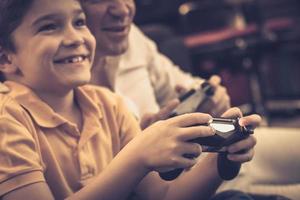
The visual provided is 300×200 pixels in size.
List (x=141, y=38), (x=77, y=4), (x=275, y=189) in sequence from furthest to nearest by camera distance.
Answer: (x=141, y=38)
(x=275, y=189)
(x=77, y=4)

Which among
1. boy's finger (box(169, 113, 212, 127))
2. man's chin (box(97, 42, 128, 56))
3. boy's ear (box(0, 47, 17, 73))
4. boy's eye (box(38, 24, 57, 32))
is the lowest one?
boy's finger (box(169, 113, 212, 127))

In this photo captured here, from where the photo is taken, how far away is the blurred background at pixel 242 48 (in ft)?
8.99

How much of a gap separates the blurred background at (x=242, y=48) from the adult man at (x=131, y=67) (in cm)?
93

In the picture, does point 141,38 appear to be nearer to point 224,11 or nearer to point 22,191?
point 22,191

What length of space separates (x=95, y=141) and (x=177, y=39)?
3.64 ft

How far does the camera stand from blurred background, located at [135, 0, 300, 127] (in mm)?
2740

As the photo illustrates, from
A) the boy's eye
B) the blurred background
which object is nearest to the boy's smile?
the boy's eye

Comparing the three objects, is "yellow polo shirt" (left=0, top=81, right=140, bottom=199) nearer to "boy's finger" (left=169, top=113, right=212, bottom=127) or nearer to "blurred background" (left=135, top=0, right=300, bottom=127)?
"boy's finger" (left=169, top=113, right=212, bottom=127)

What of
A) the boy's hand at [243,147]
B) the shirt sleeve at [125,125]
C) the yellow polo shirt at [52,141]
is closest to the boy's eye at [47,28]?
the yellow polo shirt at [52,141]

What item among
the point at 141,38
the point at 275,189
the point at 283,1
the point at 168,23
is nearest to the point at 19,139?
the point at 275,189

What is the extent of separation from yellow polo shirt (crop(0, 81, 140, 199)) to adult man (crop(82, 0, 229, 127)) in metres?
0.20

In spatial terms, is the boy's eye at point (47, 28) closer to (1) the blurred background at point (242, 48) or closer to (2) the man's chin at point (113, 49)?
(2) the man's chin at point (113, 49)

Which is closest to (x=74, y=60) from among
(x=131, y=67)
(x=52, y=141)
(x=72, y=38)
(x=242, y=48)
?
(x=72, y=38)

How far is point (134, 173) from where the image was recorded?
0.75 m
